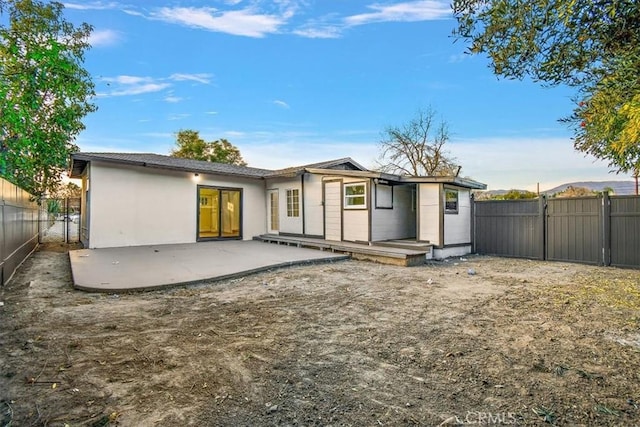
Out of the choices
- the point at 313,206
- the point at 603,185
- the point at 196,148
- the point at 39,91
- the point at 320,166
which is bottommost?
the point at 313,206

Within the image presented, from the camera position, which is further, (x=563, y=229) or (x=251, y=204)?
(x=251, y=204)

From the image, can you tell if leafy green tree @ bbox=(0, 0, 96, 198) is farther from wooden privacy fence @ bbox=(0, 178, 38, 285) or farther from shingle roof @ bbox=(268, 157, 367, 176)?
shingle roof @ bbox=(268, 157, 367, 176)

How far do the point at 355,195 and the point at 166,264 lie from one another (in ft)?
17.9

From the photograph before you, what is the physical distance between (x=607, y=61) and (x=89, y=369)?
19.1 ft

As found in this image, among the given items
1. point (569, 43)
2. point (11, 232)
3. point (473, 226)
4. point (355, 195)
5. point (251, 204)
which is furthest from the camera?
point (251, 204)

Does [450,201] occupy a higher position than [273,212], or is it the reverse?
[450,201]

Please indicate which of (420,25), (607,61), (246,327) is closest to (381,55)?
(420,25)

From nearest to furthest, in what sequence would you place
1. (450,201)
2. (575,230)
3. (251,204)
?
(575,230) → (450,201) → (251,204)

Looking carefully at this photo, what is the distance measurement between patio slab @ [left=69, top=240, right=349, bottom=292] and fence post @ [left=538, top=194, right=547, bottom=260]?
536cm

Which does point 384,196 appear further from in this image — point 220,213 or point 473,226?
point 220,213

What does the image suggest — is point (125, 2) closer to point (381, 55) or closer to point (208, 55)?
point (208, 55)

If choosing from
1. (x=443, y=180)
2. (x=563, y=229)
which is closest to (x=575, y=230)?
(x=563, y=229)

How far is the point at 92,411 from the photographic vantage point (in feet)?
6.67

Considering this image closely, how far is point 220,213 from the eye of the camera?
40.4ft
